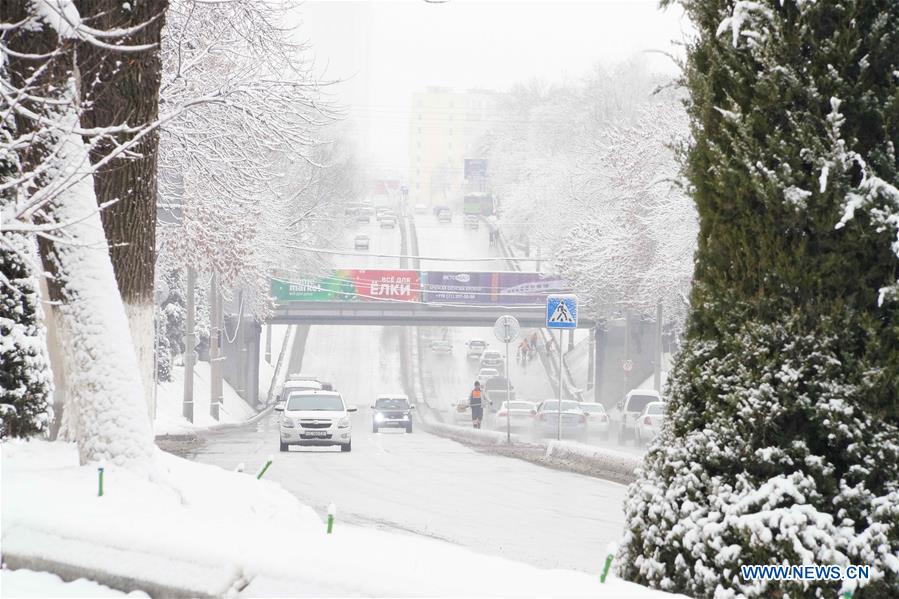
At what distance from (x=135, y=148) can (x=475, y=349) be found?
268 ft

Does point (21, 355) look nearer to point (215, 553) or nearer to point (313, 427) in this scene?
point (215, 553)

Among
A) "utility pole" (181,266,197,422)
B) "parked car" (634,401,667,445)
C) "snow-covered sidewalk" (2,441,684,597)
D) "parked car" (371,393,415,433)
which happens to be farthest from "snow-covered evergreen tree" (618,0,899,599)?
"parked car" (371,393,415,433)

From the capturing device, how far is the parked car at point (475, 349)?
9231 cm

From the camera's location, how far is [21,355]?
37.3 feet

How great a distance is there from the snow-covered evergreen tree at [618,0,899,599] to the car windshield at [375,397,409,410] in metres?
39.9

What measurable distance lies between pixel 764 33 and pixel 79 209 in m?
6.27

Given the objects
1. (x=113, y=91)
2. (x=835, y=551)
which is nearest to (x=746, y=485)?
(x=835, y=551)

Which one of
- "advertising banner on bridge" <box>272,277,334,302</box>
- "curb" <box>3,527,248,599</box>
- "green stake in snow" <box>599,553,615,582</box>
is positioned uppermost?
"advertising banner on bridge" <box>272,277,334,302</box>

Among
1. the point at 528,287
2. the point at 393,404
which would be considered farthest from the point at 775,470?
the point at 528,287

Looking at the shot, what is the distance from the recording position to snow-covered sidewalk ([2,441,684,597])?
6.35 metres

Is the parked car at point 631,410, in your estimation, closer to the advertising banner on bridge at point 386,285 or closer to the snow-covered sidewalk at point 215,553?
the advertising banner on bridge at point 386,285

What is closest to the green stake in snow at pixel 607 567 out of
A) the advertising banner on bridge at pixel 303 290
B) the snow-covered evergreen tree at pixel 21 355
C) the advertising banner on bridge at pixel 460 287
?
the snow-covered evergreen tree at pixel 21 355

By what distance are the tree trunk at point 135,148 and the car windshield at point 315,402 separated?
674 inches

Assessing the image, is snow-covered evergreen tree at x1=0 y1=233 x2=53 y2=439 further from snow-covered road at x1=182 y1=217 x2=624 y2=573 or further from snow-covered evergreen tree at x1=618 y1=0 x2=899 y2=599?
snow-covered evergreen tree at x1=618 y1=0 x2=899 y2=599
